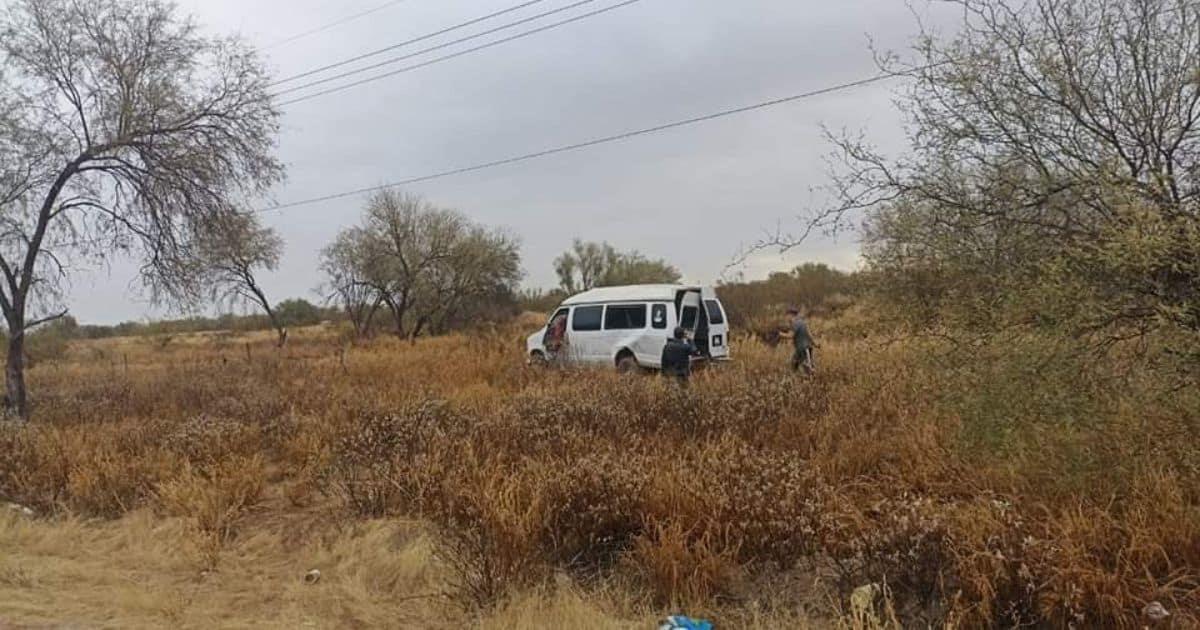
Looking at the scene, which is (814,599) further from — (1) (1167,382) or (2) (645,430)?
(2) (645,430)

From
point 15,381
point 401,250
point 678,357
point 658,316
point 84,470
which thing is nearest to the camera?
point 84,470

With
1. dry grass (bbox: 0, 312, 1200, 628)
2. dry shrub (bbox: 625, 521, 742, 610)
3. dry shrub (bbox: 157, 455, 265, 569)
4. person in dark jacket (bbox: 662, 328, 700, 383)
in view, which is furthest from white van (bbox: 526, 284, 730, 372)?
dry shrub (bbox: 625, 521, 742, 610)

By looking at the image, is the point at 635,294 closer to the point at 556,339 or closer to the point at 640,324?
the point at 640,324

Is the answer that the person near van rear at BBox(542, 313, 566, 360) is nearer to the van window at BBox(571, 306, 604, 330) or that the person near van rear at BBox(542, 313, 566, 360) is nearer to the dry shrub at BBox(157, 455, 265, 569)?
the van window at BBox(571, 306, 604, 330)

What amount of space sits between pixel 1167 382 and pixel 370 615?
4787mm

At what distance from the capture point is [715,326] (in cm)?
1509

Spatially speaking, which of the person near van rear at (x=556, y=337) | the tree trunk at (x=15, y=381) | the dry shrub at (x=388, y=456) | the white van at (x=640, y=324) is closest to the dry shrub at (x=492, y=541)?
the dry shrub at (x=388, y=456)

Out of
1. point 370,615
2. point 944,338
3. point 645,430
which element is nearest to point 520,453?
point 645,430

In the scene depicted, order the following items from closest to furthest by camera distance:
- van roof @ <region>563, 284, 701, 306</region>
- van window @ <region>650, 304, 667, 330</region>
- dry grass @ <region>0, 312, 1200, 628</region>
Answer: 1. dry grass @ <region>0, 312, 1200, 628</region>
2. van window @ <region>650, 304, 667, 330</region>
3. van roof @ <region>563, 284, 701, 306</region>

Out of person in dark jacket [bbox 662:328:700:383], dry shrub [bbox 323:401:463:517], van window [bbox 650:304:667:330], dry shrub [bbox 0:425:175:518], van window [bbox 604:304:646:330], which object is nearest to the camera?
dry shrub [bbox 323:401:463:517]

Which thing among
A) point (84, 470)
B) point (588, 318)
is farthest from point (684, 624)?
point (588, 318)

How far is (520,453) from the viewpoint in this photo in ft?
21.7

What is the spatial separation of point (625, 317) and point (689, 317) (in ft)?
4.58

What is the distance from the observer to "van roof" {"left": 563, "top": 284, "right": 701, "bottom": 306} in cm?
1475
